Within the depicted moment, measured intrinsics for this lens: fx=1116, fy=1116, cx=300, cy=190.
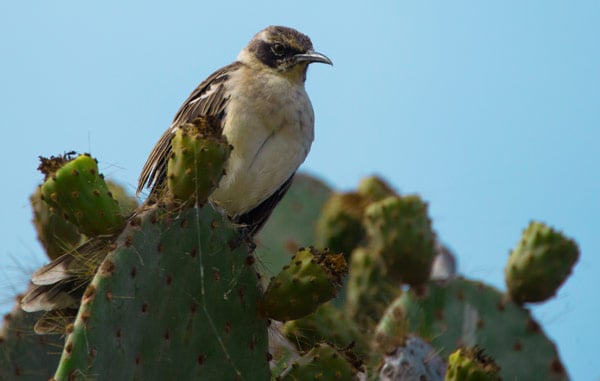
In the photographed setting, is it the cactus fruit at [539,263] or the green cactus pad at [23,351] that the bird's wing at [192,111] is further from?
the cactus fruit at [539,263]

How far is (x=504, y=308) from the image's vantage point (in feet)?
19.6

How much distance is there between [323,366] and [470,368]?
69 centimetres

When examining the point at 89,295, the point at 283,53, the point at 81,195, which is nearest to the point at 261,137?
the point at 283,53

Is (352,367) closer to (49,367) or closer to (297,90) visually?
(49,367)

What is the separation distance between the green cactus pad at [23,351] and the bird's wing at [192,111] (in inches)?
39.6

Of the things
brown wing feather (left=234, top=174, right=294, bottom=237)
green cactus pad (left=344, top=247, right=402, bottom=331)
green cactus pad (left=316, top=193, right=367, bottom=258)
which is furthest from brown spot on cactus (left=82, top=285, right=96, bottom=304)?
green cactus pad (left=316, top=193, right=367, bottom=258)

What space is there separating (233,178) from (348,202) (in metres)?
2.88

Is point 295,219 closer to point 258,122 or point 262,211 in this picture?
point 262,211

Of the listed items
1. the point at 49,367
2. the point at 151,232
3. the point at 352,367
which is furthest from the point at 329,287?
the point at 49,367

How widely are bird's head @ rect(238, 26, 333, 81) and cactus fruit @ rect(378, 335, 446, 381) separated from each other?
4.61 feet

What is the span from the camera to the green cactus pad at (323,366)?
3.41 m

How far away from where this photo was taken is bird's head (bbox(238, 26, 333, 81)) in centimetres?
537

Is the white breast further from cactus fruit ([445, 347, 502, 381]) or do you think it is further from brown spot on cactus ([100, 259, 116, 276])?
brown spot on cactus ([100, 259, 116, 276])

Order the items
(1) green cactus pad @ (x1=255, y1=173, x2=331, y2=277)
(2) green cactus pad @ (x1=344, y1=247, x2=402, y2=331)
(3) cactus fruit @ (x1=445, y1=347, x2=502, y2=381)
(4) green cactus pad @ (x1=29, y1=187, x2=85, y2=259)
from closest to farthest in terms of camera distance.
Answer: (3) cactus fruit @ (x1=445, y1=347, x2=502, y2=381)
(4) green cactus pad @ (x1=29, y1=187, x2=85, y2=259)
(2) green cactus pad @ (x1=344, y1=247, x2=402, y2=331)
(1) green cactus pad @ (x1=255, y1=173, x2=331, y2=277)
